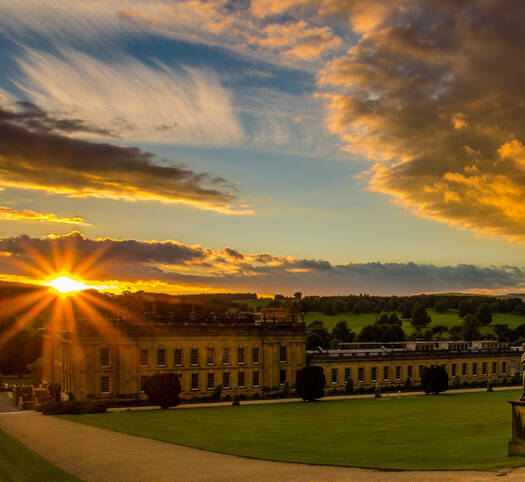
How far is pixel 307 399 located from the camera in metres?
83.5

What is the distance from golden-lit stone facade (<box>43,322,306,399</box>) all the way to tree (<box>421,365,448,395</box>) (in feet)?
60.6

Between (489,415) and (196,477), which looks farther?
(489,415)

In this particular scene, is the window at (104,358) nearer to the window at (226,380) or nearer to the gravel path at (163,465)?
the window at (226,380)

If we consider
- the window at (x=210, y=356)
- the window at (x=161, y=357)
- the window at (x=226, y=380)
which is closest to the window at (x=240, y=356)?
the window at (x=226, y=380)

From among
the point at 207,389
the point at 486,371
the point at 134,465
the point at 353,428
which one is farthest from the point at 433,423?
the point at 486,371

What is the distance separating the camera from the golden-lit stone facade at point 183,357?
264ft

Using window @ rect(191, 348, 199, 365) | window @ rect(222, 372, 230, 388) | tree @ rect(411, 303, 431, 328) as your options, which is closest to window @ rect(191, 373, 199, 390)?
window @ rect(191, 348, 199, 365)

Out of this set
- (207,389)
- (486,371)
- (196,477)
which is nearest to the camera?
(196,477)

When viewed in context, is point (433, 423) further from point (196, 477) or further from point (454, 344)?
point (454, 344)

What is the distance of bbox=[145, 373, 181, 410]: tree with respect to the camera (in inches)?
2943

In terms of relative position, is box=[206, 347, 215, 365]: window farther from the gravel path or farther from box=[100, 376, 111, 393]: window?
the gravel path

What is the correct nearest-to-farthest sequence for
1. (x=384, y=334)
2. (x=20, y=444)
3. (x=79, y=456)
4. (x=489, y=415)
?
(x=79, y=456) < (x=20, y=444) < (x=489, y=415) < (x=384, y=334)

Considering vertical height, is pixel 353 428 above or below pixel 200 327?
below

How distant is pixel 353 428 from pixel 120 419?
23760 mm
